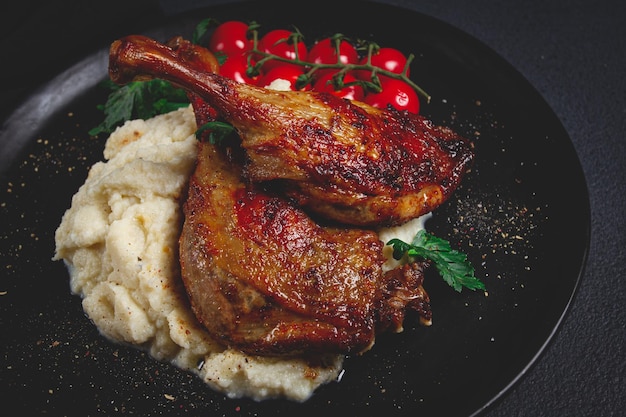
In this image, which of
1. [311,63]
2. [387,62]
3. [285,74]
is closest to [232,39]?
[285,74]

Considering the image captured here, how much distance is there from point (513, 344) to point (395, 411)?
0.80 metres

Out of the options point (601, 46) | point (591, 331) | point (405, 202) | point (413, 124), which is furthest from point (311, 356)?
point (601, 46)

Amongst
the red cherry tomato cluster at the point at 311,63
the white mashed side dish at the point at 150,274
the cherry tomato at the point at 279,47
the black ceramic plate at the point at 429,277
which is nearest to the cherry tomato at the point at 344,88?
the red cherry tomato cluster at the point at 311,63

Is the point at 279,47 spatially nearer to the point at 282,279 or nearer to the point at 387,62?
the point at 387,62

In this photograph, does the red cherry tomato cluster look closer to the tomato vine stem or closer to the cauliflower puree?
the tomato vine stem

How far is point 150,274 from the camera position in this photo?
409 centimetres

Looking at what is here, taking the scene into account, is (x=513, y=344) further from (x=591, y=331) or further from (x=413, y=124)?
(x=413, y=124)

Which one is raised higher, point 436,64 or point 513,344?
point 436,64

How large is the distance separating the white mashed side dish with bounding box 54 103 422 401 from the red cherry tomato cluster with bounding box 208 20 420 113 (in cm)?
123

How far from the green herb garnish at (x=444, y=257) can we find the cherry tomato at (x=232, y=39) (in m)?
2.57

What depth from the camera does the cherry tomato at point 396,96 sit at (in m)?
5.42

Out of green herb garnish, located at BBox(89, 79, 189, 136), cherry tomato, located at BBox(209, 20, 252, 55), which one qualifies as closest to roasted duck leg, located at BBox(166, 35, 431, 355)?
green herb garnish, located at BBox(89, 79, 189, 136)

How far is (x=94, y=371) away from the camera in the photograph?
4117 millimetres

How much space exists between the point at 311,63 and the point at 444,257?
2133 mm
